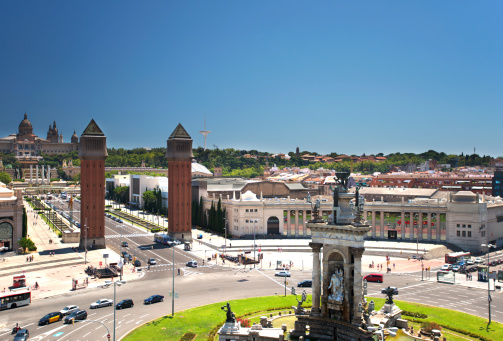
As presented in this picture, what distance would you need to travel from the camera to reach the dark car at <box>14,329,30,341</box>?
45531 mm

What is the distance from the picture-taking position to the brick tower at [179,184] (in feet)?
349

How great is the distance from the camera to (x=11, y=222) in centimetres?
8681

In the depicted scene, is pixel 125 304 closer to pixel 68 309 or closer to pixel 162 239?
pixel 68 309

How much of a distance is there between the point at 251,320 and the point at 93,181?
5940cm

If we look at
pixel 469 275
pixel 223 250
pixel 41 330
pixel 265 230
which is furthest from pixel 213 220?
pixel 41 330

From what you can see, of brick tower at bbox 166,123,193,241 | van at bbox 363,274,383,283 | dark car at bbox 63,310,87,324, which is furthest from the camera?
brick tower at bbox 166,123,193,241

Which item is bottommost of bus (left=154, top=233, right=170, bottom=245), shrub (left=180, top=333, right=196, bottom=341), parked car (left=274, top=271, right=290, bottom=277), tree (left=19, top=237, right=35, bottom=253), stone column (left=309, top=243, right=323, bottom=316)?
parked car (left=274, top=271, right=290, bottom=277)

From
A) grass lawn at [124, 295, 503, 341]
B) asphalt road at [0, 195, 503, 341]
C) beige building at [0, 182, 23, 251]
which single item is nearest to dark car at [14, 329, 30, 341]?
asphalt road at [0, 195, 503, 341]

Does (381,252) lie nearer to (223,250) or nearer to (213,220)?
(223,250)

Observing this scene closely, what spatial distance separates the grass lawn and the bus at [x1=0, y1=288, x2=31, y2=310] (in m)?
18.7

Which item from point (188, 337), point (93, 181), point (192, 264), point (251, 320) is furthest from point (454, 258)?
point (93, 181)

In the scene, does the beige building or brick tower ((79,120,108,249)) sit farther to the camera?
brick tower ((79,120,108,249))

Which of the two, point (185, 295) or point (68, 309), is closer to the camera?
point (68, 309)

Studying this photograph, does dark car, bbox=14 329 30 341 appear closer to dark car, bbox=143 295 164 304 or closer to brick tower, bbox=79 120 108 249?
dark car, bbox=143 295 164 304
